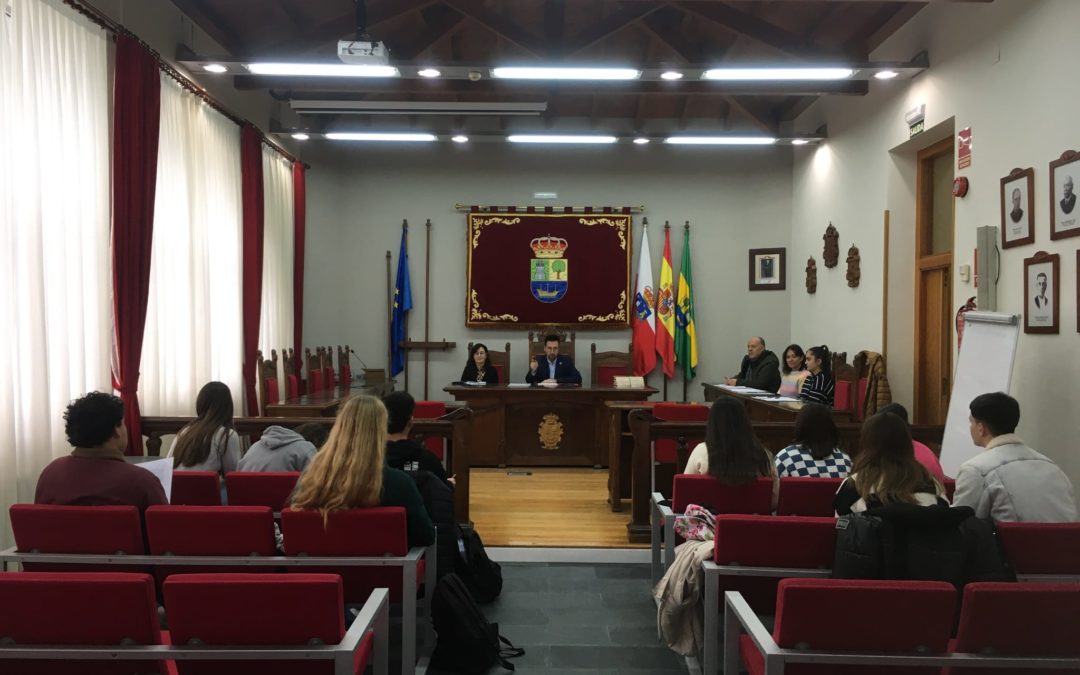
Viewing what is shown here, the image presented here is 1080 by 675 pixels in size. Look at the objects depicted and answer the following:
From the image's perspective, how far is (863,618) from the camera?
73.7 inches

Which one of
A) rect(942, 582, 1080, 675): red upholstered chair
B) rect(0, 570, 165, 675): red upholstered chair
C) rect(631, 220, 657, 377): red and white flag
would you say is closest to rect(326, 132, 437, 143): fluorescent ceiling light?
rect(631, 220, 657, 377): red and white flag

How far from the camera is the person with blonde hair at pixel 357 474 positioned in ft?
8.62

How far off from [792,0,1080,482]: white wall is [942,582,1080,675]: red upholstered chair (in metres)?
2.81

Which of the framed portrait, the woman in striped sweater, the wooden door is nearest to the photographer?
the framed portrait

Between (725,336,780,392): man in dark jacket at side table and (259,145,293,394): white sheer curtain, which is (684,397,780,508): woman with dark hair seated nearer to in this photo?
(725,336,780,392): man in dark jacket at side table

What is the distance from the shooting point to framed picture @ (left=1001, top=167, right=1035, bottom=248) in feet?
15.0

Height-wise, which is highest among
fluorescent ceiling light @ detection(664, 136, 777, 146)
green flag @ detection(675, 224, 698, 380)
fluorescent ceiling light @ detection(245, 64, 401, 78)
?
fluorescent ceiling light @ detection(664, 136, 777, 146)

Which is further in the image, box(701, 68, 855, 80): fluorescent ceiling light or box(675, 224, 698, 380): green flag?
box(675, 224, 698, 380): green flag

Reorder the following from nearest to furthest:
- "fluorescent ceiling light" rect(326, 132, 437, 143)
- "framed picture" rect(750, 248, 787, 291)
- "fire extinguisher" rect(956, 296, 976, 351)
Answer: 1. "fire extinguisher" rect(956, 296, 976, 351)
2. "fluorescent ceiling light" rect(326, 132, 437, 143)
3. "framed picture" rect(750, 248, 787, 291)

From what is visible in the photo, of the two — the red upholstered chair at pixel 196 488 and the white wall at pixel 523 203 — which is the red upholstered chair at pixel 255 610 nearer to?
the red upholstered chair at pixel 196 488

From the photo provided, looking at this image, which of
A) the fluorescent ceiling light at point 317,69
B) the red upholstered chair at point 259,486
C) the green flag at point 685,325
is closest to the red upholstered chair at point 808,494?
the red upholstered chair at point 259,486

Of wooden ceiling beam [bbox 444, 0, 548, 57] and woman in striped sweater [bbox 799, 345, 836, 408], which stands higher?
wooden ceiling beam [bbox 444, 0, 548, 57]

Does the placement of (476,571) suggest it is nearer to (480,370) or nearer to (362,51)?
(362,51)

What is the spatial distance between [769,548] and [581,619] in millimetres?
1310
